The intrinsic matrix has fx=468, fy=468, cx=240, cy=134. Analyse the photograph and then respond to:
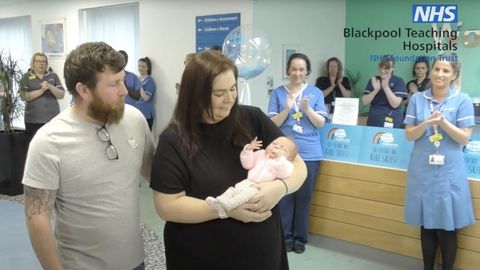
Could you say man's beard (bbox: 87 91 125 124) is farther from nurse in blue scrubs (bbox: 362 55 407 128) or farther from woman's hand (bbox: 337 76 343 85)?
woman's hand (bbox: 337 76 343 85)

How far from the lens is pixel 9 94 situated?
5.16 metres

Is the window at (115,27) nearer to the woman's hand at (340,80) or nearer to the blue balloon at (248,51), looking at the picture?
the woman's hand at (340,80)

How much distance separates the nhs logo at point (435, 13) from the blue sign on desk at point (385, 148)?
7.83 feet

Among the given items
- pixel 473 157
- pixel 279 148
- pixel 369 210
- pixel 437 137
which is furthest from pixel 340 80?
pixel 279 148

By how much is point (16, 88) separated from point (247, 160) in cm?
470

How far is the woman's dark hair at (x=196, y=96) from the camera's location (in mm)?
Result: 1378

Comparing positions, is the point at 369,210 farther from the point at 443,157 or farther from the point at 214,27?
the point at 214,27

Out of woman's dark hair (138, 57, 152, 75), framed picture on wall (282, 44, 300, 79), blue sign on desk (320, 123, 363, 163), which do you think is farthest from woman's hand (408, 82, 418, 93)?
woman's dark hair (138, 57, 152, 75)

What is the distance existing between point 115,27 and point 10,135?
8.31ft

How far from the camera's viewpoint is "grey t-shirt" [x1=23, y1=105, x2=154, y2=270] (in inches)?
53.6

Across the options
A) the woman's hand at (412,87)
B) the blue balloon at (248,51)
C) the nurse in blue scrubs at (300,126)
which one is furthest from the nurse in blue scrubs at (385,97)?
the blue balloon at (248,51)

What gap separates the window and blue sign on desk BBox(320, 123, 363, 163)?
391 centimetres

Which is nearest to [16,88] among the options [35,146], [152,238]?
[152,238]

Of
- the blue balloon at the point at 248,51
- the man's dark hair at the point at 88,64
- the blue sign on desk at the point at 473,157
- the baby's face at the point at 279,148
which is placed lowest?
the blue sign on desk at the point at 473,157
